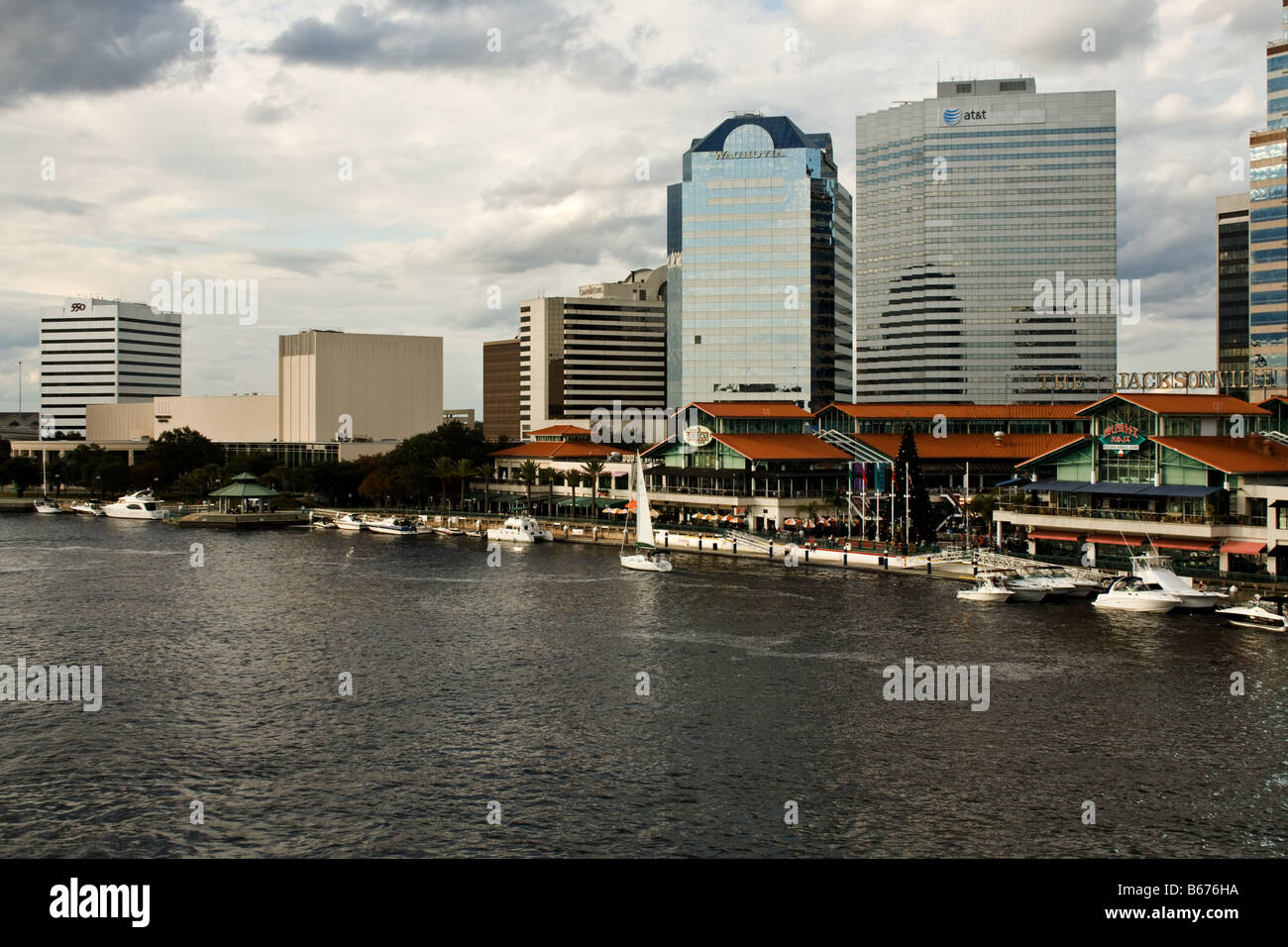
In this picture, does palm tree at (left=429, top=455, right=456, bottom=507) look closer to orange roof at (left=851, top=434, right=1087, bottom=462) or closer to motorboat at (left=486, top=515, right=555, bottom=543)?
motorboat at (left=486, top=515, right=555, bottom=543)

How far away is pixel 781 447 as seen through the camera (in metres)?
124

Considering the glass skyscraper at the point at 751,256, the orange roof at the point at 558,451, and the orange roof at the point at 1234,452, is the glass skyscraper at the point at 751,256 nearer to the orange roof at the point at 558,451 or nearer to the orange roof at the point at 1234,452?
the orange roof at the point at 558,451

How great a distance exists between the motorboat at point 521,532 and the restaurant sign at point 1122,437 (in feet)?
208

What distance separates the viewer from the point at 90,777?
121ft

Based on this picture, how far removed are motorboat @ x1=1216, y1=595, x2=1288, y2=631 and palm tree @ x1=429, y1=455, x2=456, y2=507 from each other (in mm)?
111271

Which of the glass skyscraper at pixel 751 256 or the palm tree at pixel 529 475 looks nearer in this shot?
the palm tree at pixel 529 475

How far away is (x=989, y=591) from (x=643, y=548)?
39.5m

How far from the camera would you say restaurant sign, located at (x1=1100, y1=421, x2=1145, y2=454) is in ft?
281

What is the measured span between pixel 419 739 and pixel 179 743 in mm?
9012

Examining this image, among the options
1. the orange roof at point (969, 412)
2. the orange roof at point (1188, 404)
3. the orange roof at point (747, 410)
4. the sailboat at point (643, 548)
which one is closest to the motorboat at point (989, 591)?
the orange roof at point (1188, 404)

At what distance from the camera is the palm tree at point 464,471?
509ft

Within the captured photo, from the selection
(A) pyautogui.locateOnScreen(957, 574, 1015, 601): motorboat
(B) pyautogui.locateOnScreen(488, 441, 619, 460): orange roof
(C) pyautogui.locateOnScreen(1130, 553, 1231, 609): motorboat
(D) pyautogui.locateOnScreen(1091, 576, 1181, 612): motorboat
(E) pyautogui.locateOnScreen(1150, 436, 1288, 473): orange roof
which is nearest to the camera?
(C) pyautogui.locateOnScreen(1130, 553, 1231, 609): motorboat

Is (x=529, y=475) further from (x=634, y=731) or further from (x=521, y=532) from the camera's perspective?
(x=634, y=731)

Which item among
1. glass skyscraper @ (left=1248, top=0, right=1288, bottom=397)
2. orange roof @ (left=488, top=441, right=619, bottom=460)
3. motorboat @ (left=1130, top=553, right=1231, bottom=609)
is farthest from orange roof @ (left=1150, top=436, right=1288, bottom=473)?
orange roof @ (left=488, top=441, right=619, bottom=460)
